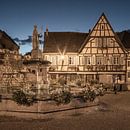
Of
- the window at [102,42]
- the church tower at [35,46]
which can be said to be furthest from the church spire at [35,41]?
the window at [102,42]

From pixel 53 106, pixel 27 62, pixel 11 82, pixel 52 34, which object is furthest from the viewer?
pixel 52 34

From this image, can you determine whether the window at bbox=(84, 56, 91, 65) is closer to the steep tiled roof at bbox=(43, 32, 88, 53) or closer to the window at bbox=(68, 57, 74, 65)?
the window at bbox=(68, 57, 74, 65)

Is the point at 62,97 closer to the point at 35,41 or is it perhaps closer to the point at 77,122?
the point at 77,122

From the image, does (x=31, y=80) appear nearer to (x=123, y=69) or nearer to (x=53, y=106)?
(x=53, y=106)

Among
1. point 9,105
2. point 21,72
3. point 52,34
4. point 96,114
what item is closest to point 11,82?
point 21,72

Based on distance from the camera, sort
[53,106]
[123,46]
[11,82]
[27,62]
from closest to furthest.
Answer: [53,106] < [27,62] < [11,82] < [123,46]

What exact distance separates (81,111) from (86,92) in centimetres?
121

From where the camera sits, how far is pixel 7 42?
4862cm

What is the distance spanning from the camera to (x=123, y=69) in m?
47.8

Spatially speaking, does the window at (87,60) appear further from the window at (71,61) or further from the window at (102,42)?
the window at (102,42)

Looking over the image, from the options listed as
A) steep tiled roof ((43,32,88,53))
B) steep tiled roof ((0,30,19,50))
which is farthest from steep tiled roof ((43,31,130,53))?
steep tiled roof ((0,30,19,50))

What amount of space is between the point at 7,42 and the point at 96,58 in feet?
45.4

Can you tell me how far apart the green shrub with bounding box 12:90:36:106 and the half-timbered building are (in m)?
30.3

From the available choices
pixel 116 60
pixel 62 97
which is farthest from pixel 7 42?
pixel 62 97
